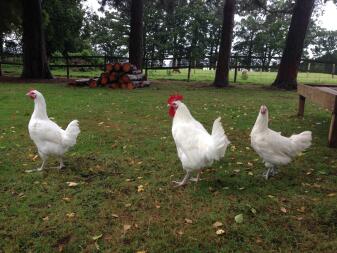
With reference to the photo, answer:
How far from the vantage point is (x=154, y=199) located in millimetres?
4863

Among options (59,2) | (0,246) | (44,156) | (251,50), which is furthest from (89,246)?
(251,50)

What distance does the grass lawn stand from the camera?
12.7 feet

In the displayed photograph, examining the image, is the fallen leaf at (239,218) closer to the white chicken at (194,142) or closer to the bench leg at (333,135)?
the white chicken at (194,142)

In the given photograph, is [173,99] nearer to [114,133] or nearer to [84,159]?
[84,159]

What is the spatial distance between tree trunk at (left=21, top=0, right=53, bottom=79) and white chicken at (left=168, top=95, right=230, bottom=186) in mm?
16455

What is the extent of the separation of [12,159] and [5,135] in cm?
165

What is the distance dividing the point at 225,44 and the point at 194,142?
13.7 m

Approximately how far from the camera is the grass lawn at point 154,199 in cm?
388

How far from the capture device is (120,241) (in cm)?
387

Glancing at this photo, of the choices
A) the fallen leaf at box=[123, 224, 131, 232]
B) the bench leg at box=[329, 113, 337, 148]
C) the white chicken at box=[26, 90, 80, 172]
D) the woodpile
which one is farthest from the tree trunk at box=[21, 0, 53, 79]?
the fallen leaf at box=[123, 224, 131, 232]

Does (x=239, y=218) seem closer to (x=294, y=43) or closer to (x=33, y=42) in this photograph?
(x=294, y=43)

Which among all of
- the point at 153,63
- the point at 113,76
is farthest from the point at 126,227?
the point at 153,63

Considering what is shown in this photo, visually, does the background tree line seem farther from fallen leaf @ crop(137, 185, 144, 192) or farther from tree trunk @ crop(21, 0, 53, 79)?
fallen leaf @ crop(137, 185, 144, 192)

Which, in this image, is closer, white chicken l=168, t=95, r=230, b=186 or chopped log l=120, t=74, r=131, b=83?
white chicken l=168, t=95, r=230, b=186
